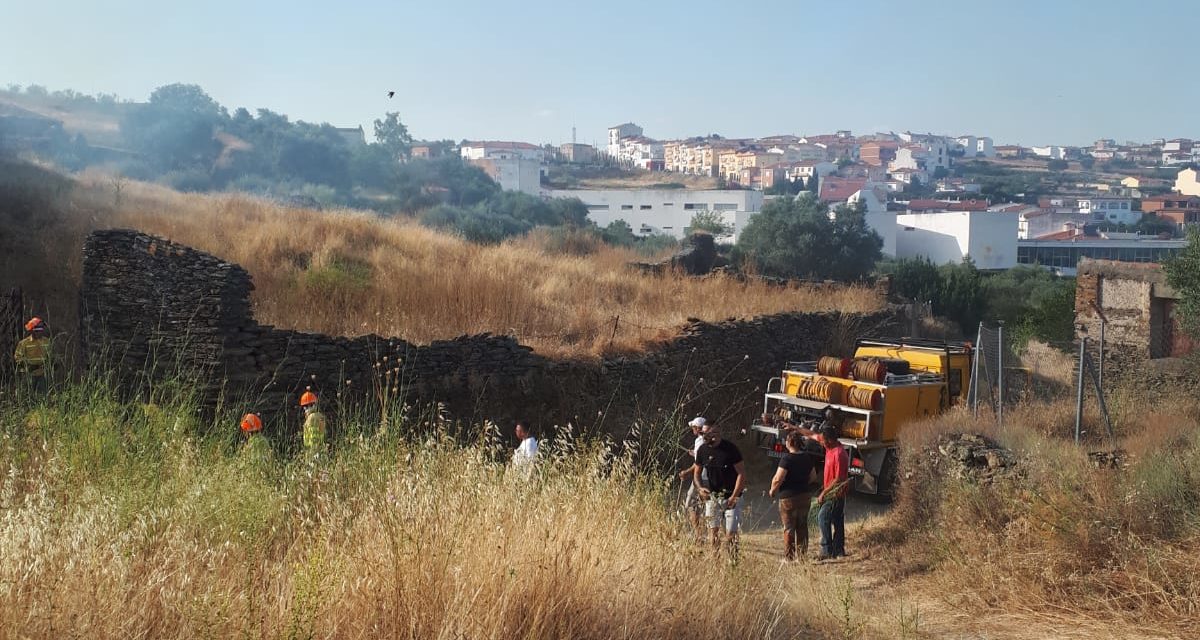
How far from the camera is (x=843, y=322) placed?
2136 cm

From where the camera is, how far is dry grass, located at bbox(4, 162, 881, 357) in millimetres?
17141

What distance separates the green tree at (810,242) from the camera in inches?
2117

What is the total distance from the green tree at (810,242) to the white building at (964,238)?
23.8 m

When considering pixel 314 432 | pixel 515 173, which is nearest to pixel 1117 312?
pixel 314 432

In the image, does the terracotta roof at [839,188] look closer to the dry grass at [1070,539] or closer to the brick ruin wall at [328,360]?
the brick ruin wall at [328,360]

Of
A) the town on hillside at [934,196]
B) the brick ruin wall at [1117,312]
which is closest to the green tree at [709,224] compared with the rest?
the town on hillside at [934,196]

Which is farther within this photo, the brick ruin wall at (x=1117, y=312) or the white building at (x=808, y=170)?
the white building at (x=808, y=170)

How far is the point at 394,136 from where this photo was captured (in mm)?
98188

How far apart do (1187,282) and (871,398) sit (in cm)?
800

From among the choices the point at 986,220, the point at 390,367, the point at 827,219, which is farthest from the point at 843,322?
the point at 986,220

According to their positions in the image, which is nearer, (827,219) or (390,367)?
(390,367)

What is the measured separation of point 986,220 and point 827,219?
28.7 m

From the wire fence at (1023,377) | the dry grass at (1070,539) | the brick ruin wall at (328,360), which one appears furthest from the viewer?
the wire fence at (1023,377)

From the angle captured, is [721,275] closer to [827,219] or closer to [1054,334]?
[1054,334]
